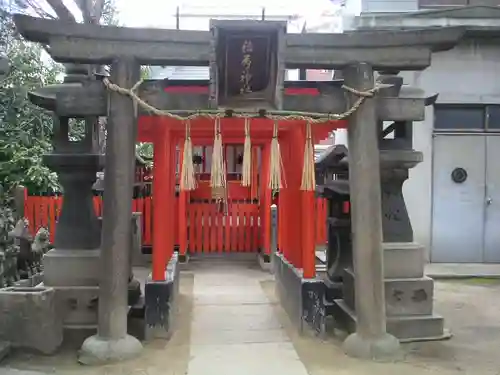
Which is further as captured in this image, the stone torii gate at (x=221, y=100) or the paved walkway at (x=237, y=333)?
the stone torii gate at (x=221, y=100)

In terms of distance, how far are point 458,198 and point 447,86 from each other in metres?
2.53

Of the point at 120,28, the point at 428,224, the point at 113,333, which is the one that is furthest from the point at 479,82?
the point at 113,333

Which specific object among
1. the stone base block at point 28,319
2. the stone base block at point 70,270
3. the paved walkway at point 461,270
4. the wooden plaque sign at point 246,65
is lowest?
the paved walkway at point 461,270

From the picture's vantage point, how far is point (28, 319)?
6.38 metres

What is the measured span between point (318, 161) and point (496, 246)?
20.1 ft

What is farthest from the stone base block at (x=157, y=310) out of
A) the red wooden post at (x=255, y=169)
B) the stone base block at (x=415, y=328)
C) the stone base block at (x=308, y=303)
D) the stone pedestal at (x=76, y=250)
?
the red wooden post at (x=255, y=169)

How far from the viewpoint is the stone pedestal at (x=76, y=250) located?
707 cm

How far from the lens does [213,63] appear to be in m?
6.48

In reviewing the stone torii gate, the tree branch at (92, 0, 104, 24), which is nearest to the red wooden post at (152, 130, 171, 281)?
the stone torii gate

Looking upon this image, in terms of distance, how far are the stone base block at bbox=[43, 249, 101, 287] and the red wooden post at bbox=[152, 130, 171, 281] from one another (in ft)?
2.35

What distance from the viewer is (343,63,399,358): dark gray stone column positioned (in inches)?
255

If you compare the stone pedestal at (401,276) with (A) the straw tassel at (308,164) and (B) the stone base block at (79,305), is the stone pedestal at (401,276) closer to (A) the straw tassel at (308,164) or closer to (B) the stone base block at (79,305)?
(A) the straw tassel at (308,164)

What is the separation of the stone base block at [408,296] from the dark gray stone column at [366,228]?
2.51ft

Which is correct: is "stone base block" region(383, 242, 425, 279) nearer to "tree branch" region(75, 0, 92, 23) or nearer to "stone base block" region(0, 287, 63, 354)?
"stone base block" region(0, 287, 63, 354)
